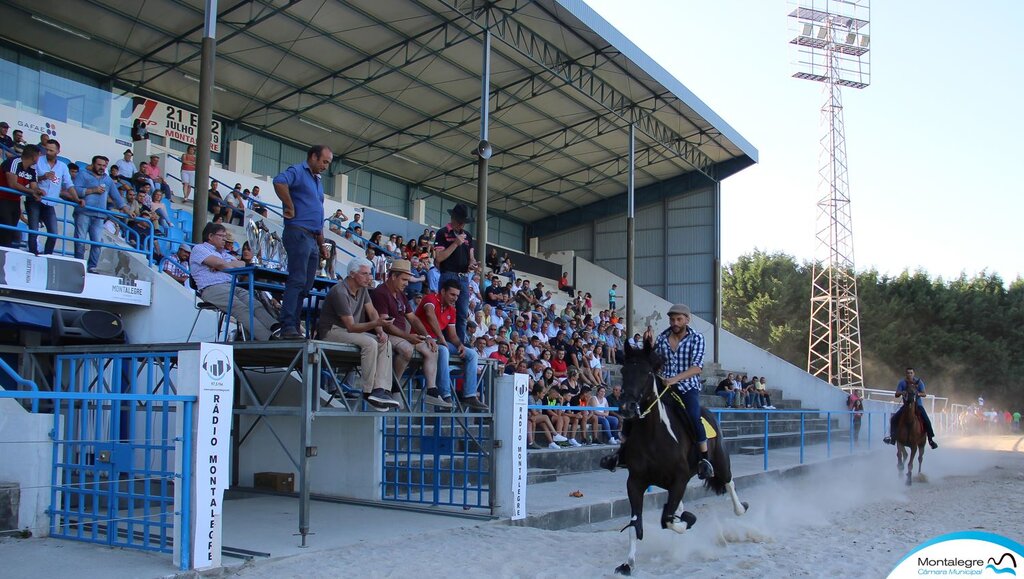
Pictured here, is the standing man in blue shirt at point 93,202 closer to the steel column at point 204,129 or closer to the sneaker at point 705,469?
the steel column at point 204,129

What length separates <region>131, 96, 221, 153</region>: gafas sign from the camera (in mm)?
24031

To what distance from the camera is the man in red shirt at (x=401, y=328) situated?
912 centimetres

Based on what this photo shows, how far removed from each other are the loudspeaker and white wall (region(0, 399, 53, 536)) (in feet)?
7.35

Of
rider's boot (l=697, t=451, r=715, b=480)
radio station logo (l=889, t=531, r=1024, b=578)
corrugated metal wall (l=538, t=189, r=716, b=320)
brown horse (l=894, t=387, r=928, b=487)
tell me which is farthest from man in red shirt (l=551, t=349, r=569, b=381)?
corrugated metal wall (l=538, t=189, r=716, b=320)

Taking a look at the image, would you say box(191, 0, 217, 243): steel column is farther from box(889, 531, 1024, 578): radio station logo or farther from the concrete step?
Answer: box(889, 531, 1024, 578): radio station logo

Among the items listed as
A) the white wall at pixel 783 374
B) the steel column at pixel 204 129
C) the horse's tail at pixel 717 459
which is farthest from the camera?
the white wall at pixel 783 374

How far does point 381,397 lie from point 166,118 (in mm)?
19186

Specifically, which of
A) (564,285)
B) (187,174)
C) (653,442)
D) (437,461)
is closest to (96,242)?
(437,461)

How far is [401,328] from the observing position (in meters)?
9.45

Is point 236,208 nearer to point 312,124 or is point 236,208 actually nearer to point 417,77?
point 417,77

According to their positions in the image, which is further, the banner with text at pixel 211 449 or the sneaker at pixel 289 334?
the sneaker at pixel 289 334

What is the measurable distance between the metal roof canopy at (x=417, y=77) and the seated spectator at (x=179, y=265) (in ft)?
27.5

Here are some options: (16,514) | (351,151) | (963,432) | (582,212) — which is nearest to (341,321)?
(16,514)

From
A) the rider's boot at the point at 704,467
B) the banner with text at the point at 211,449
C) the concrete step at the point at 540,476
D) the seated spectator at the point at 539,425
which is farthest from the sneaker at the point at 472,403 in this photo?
the seated spectator at the point at 539,425
